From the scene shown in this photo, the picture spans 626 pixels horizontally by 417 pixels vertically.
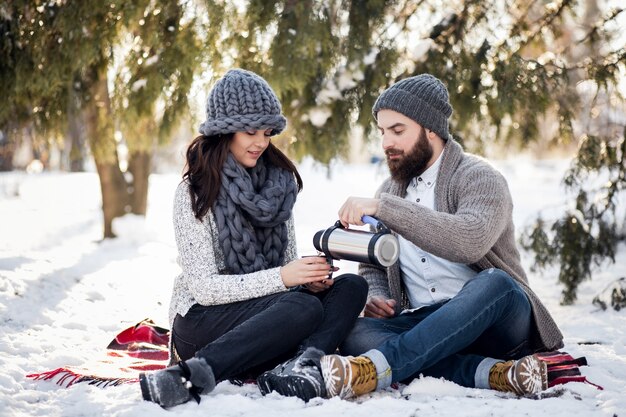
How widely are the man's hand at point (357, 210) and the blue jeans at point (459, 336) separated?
0.43 m

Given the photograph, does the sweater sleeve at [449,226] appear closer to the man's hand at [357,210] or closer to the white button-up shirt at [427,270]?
the man's hand at [357,210]

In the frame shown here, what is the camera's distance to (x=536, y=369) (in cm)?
239

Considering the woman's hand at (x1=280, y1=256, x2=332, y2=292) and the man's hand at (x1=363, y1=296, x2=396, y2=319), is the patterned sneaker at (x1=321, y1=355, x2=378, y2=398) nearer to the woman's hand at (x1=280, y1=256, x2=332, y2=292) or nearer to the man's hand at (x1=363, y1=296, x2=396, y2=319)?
the woman's hand at (x1=280, y1=256, x2=332, y2=292)

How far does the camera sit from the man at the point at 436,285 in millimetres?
2404

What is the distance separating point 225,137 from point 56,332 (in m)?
1.41

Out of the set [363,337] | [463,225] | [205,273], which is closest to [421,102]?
[463,225]

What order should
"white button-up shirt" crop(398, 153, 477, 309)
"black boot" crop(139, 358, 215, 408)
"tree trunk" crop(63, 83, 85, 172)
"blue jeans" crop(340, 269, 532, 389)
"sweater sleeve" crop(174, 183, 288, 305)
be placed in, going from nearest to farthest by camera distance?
"black boot" crop(139, 358, 215, 408), "blue jeans" crop(340, 269, 532, 389), "sweater sleeve" crop(174, 183, 288, 305), "white button-up shirt" crop(398, 153, 477, 309), "tree trunk" crop(63, 83, 85, 172)

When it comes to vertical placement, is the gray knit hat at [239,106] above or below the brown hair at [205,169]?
above

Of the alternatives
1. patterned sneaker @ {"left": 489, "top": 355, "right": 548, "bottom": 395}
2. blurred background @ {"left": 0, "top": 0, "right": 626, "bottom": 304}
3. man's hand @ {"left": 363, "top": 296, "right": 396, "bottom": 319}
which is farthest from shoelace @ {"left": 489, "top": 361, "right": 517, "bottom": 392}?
blurred background @ {"left": 0, "top": 0, "right": 626, "bottom": 304}

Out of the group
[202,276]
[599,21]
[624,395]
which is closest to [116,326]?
[202,276]

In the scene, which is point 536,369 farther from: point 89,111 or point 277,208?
point 89,111

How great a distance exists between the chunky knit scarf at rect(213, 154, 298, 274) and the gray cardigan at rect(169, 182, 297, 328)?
0.06 meters

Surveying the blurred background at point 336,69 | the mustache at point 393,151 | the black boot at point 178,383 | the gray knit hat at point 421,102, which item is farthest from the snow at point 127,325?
the gray knit hat at point 421,102

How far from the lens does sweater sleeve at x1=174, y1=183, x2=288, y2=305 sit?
2539mm
